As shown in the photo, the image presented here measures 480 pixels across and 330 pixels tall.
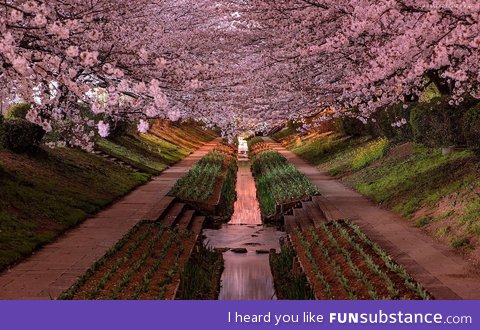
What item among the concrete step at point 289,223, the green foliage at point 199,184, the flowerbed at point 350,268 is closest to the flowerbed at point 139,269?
the flowerbed at point 350,268

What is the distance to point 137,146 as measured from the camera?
135ft

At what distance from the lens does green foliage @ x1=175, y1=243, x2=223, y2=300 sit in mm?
11359

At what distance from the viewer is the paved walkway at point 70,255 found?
10390 millimetres

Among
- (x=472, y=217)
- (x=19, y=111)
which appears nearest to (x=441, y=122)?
(x=472, y=217)

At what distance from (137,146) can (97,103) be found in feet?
102

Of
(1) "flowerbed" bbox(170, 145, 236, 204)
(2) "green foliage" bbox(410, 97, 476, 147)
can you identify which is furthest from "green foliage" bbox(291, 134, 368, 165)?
(2) "green foliage" bbox(410, 97, 476, 147)

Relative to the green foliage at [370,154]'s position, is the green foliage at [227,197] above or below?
below

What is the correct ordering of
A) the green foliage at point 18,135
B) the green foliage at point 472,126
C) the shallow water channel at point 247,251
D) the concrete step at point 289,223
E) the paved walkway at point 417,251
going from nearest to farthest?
1. the paved walkway at point 417,251
2. the shallow water channel at point 247,251
3. the green foliage at point 472,126
4. the concrete step at point 289,223
5. the green foliage at point 18,135

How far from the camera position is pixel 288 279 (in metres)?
13.4

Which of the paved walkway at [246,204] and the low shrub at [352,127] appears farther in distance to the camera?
the low shrub at [352,127]

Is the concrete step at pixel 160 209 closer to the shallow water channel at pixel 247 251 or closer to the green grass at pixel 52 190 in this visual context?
the shallow water channel at pixel 247 251

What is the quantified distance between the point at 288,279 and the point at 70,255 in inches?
171

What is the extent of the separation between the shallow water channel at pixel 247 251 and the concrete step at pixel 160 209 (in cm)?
147

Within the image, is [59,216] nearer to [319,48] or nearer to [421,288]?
[319,48]
